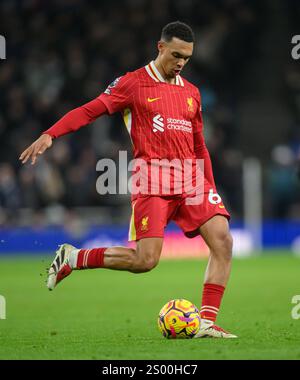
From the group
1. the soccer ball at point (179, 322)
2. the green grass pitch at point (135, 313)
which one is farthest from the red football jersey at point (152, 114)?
the green grass pitch at point (135, 313)

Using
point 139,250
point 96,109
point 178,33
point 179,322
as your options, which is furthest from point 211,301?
point 178,33

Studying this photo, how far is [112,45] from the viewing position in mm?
20547

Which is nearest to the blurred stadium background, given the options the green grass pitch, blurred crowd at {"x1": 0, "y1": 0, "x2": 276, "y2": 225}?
blurred crowd at {"x1": 0, "y1": 0, "x2": 276, "y2": 225}

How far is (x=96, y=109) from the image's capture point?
7773 millimetres

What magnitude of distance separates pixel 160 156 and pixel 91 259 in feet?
3.21

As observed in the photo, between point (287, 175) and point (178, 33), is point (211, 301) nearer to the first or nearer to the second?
point (178, 33)

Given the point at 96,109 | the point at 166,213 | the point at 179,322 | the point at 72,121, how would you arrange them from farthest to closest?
1. the point at 166,213
2. the point at 96,109
3. the point at 72,121
4. the point at 179,322

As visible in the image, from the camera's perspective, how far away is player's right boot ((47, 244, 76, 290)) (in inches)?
312

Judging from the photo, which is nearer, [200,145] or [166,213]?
[166,213]

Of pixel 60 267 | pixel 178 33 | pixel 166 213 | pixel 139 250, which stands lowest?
pixel 60 267

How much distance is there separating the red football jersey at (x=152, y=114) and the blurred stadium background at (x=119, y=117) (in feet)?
33.2

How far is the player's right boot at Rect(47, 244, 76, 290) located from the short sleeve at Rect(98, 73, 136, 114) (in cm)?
118

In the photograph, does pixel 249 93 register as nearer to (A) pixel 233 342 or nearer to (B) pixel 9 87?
(B) pixel 9 87
